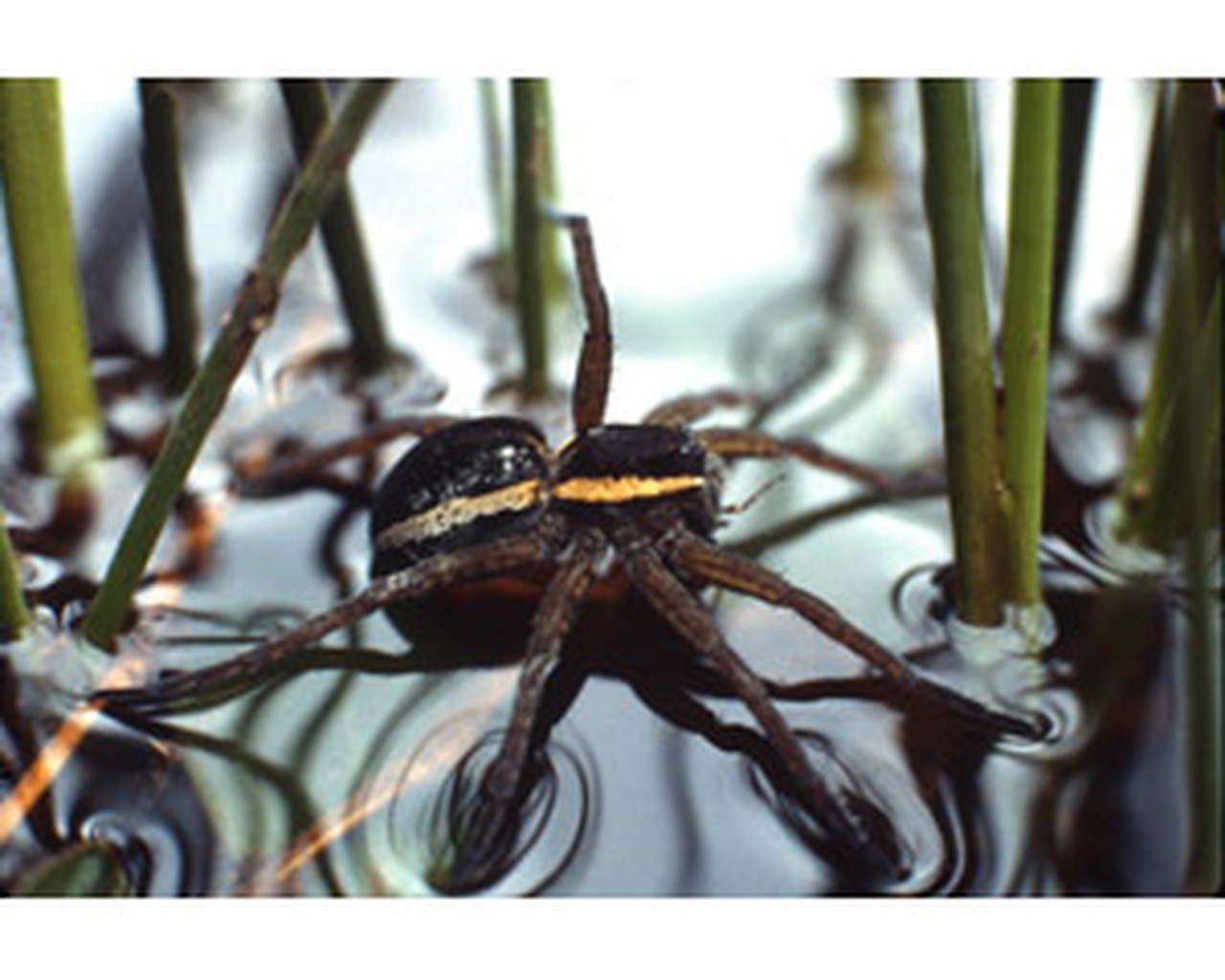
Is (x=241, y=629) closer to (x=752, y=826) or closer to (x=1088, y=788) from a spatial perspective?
(x=752, y=826)

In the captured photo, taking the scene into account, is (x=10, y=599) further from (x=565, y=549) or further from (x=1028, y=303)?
(x=1028, y=303)

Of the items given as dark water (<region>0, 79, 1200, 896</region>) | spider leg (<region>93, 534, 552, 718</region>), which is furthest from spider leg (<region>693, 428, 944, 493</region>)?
spider leg (<region>93, 534, 552, 718</region>)

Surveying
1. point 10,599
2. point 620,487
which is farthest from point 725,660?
point 10,599

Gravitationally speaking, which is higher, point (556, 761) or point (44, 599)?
point (44, 599)

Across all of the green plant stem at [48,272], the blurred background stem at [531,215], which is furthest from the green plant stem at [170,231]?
the blurred background stem at [531,215]

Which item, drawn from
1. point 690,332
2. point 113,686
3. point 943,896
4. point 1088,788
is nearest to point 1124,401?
point 690,332
